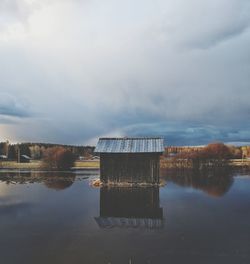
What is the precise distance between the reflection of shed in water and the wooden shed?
298 centimetres

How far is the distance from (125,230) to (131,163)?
57.1 ft

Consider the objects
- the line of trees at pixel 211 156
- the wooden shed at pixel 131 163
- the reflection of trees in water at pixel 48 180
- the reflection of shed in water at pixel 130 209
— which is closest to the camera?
the reflection of shed in water at pixel 130 209

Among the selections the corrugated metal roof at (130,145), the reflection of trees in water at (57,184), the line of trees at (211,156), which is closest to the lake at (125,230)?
the corrugated metal roof at (130,145)

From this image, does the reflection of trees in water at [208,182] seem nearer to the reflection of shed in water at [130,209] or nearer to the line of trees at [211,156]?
the reflection of shed in water at [130,209]

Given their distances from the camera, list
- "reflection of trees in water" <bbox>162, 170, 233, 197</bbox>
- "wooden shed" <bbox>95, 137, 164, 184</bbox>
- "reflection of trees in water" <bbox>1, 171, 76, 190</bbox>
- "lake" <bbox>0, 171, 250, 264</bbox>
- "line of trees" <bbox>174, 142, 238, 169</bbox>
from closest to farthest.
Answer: "lake" <bbox>0, 171, 250, 264</bbox>
"reflection of trees in water" <bbox>162, 170, 233, 197</bbox>
"wooden shed" <bbox>95, 137, 164, 184</bbox>
"reflection of trees in water" <bbox>1, 171, 76, 190</bbox>
"line of trees" <bbox>174, 142, 238, 169</bbox>

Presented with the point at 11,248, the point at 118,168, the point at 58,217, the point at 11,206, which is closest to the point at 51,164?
the point at 118,168

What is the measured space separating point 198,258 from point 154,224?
17.2 feet

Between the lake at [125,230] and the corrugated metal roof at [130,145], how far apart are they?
23.8ft

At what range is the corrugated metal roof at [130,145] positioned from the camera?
108 feet

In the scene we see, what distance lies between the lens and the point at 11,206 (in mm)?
22688

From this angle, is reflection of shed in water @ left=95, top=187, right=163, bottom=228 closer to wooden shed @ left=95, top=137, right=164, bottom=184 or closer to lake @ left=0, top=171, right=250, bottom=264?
lake @ left=0, top=171, right=250, bottom=264

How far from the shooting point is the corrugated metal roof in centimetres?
3278

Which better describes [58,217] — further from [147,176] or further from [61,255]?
[147,176]

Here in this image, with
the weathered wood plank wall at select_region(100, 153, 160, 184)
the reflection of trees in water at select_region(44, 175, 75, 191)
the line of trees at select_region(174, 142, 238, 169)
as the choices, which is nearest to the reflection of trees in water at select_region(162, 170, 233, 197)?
the weathered wood plank wall at select_region(100, 153, 160, 184)
